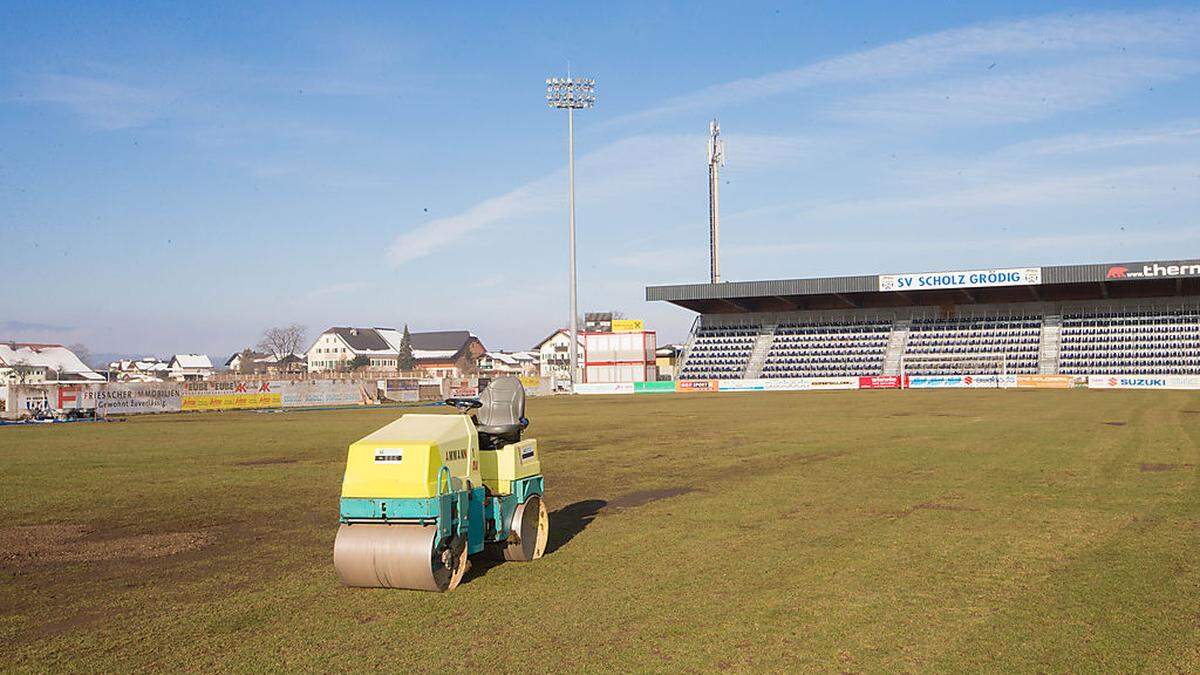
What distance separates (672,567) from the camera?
9.20m

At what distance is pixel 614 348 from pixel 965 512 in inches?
2953

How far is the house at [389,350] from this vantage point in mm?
152875

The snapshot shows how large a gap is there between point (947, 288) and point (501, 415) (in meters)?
70.4

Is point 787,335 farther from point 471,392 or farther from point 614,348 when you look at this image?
point 471,392

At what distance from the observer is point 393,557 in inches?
307

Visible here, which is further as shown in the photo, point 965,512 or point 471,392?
point 471,392

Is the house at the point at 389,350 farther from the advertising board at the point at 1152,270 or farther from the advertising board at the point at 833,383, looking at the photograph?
the advertising board at the point at 1152,270

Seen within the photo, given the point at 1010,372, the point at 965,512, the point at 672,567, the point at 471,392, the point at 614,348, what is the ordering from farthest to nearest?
the point at 614,348
the point at 1010,372
the point at 471,392
the point at 965,512
the point at 672,567

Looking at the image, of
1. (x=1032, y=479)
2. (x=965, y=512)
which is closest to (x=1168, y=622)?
(x=965, y=512)

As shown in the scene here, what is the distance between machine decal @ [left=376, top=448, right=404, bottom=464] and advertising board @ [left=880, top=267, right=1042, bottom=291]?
233 ft

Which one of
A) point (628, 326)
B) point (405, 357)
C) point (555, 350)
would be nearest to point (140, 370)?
point (405, 357)

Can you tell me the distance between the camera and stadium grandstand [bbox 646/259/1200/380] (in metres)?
68.6

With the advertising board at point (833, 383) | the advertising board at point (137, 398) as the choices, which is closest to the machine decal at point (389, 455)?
the advertising board at point (137, 398)

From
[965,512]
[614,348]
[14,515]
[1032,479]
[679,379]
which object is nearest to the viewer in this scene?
[965,512]
